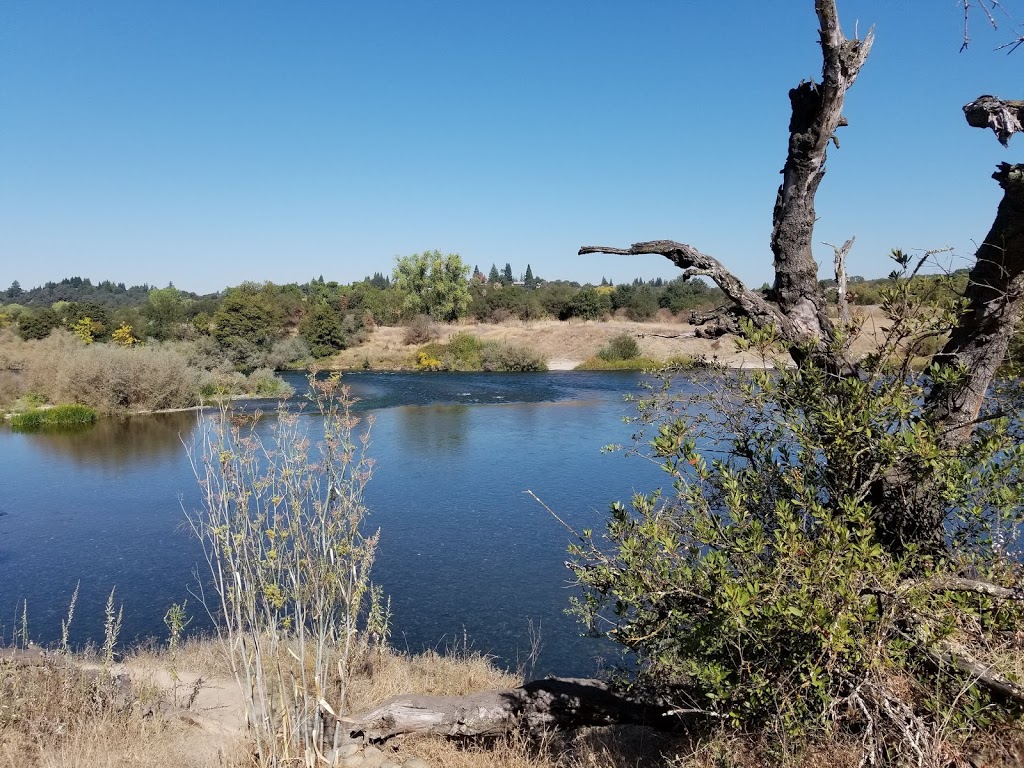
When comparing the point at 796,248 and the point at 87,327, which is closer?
the point at 796,248

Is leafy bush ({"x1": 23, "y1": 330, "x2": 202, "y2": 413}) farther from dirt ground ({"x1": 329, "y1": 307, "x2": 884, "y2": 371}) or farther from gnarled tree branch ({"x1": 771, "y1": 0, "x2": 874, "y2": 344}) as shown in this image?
gnarled tree branch ({"x1": 771, "y1": 0, "x2": 874, "y2": 344})

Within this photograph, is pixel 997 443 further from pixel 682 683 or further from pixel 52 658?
pixel 52 658

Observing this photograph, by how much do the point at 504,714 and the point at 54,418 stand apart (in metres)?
23.5

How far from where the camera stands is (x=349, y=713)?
498 centimetres

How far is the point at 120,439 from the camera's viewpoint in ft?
65.1

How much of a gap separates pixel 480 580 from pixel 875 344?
6.87 metres

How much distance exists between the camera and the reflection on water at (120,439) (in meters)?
17.5

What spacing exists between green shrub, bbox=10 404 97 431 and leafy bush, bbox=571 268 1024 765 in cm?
2397

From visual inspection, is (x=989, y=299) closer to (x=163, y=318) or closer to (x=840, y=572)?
(x=840, y=572)

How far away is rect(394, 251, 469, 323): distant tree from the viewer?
55656 millimetres

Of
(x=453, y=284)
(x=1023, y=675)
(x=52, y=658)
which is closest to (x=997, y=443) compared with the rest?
(x=1023, y=675)

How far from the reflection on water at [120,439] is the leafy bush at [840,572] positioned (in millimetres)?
14768

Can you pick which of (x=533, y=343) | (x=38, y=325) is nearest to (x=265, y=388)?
(x=38, y=325)

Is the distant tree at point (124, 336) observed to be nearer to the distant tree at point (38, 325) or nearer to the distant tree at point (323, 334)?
the distant tree at point (38, 325)
